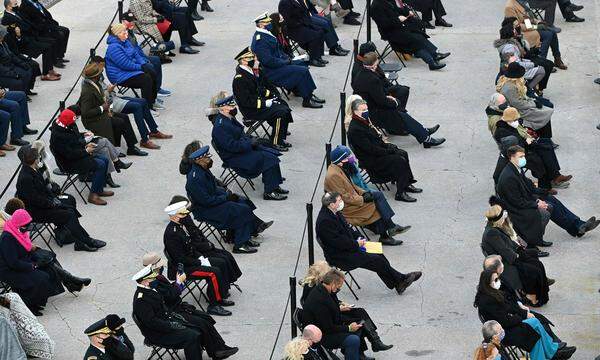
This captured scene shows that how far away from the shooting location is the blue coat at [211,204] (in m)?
18.0

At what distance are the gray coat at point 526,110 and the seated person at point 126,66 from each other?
5.32m

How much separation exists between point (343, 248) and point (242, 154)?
113 inches

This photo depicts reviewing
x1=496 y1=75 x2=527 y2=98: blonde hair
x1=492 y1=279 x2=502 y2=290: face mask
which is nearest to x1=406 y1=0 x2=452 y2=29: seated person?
x1=496 y1=75 x2=527 y2=98: blonde hair

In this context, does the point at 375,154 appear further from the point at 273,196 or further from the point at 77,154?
the point at 77,154

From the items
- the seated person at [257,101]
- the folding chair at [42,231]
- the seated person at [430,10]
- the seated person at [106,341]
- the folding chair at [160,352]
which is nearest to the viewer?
the seated person at [106,341]

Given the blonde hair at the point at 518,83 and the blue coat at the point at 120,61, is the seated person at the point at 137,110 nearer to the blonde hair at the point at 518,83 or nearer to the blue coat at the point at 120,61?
the blue coat at the point at 120,61

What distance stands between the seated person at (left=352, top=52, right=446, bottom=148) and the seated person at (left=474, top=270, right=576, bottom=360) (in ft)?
18.5

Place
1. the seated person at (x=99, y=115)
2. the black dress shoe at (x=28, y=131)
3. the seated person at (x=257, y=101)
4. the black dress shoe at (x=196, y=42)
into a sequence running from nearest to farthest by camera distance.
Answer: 1. the seated person at (x=99, y=115)
2. the seated person at (x=257, y=101)
3. the black dress shoe at (x=28, y=131)
4. the black dress shoe at (x=196, y=42)

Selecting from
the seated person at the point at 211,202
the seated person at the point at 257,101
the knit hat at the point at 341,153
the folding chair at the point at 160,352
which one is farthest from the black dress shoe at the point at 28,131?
the folding chair at the point at 160,352

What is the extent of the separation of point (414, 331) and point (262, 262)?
249cm

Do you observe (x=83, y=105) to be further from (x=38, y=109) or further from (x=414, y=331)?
(x=414, y=331)

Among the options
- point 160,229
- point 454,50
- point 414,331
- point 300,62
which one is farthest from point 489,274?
point 454,50

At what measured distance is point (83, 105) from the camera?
2036 centimetres

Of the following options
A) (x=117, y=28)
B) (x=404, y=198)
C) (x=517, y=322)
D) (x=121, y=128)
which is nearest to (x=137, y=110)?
(x=121, y=128)
